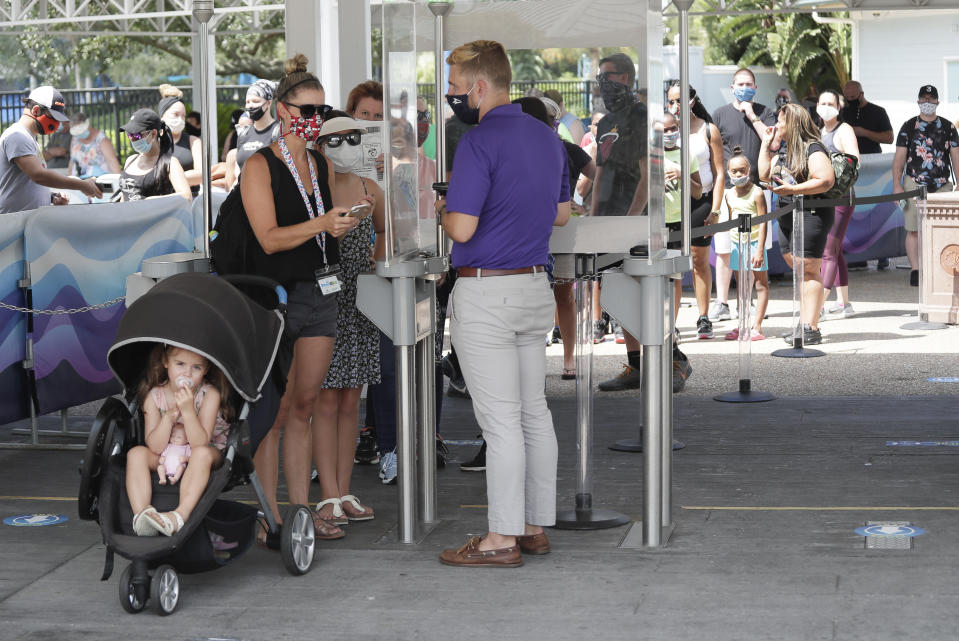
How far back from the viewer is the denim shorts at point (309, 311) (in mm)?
5602

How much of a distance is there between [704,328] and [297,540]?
6.65 meters

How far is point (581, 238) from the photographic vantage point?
20.1 ft

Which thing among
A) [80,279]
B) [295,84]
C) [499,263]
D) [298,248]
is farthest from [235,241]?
[80,279]

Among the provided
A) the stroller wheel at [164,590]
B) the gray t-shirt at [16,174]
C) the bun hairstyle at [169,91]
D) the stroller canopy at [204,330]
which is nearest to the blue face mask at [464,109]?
the stroller canopy at [204,330]

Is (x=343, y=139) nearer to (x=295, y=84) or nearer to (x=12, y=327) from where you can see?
(x=295, y=84)

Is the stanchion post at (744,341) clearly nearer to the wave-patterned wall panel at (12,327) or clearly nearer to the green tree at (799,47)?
the wave-patterned wall panel at (12,327)

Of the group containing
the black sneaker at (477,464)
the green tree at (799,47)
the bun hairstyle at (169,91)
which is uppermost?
the green tree at (799,47)

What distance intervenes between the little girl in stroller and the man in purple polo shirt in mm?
945

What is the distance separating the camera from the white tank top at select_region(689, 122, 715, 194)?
1074 centimetres

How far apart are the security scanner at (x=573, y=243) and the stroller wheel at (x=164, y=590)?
3.65ft

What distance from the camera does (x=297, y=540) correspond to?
5289 mm

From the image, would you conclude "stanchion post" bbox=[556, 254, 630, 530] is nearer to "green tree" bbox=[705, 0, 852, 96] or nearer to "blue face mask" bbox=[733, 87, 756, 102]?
"blue face mask" bbox=[733, 87, 756, 102]

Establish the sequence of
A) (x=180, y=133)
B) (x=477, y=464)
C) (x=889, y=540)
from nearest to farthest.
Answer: (x=889, y=540)
(x=477, y=464)
(x=180, y=133)

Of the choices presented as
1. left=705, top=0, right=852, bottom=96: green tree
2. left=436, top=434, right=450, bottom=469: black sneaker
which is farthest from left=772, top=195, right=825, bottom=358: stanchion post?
left=705, top=0, right=852, bottom=96: green tree
